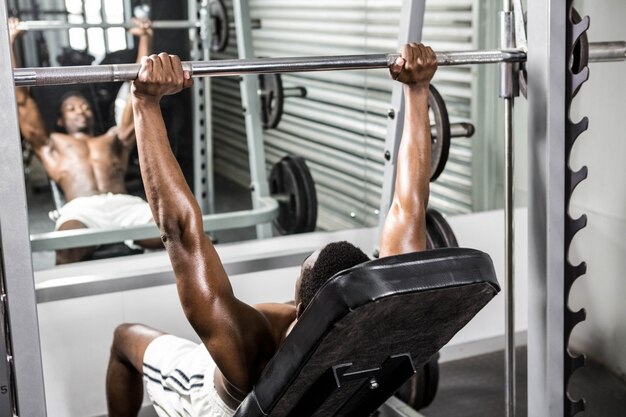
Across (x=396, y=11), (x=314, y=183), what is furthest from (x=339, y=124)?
(x=396, y=11)

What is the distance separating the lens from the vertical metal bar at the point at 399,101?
233cm

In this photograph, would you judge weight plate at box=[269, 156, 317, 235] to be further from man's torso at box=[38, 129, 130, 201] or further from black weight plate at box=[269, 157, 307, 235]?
man's torso at box=[38, 129, 130, 201]

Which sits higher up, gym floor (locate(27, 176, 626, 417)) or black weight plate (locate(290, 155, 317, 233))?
black weight plate (locate(290, 155, 317, 233))

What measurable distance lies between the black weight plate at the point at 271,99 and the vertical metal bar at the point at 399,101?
3.85 feet

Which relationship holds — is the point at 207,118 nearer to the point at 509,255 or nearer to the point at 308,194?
the point at 308,194

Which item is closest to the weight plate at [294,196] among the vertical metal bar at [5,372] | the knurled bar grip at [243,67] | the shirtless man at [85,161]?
the shirtless man at [85,161]

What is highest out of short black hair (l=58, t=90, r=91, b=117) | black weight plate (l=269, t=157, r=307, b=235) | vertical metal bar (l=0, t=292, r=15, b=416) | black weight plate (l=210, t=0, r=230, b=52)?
black weight plate (l=210, t=0, r=230, b=52)

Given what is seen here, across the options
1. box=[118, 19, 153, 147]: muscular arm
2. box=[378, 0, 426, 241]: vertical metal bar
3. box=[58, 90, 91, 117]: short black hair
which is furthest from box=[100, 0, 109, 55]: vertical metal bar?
box=[378, 0, 426, 241]: vertical metal bar

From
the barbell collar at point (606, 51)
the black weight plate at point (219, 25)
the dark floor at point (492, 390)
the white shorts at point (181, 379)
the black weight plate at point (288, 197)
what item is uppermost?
the black weight plate at point (219, 25)

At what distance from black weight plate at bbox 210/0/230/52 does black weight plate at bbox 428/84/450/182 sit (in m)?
1.38

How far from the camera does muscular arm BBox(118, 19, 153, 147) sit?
3424 mm

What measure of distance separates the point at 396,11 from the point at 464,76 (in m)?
0.41

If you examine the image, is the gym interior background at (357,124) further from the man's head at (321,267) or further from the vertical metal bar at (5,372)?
the vertical metal bar at (5,372)

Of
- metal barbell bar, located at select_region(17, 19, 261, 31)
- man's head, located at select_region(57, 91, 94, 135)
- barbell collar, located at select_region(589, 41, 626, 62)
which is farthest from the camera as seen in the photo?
man's head, located at select_region(57, 91, 94, 135)
